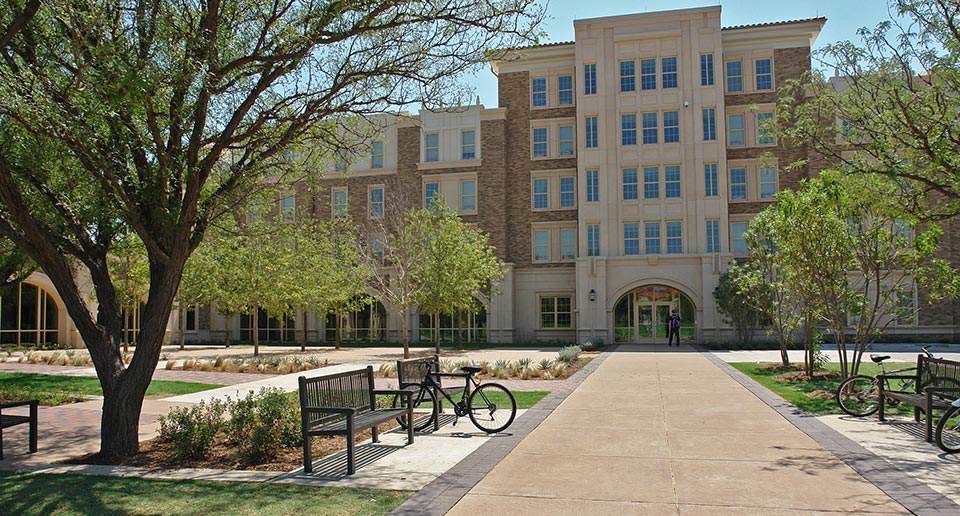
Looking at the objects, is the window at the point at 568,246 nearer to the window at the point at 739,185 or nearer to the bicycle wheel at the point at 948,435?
the window at the point at 739,185

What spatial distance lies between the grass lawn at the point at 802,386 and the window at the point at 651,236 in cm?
1544

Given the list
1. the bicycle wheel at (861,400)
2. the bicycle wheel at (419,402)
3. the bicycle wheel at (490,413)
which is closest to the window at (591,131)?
the bicycle wheel at (861,400)

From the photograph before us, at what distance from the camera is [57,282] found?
28.2ft

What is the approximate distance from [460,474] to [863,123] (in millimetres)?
8224

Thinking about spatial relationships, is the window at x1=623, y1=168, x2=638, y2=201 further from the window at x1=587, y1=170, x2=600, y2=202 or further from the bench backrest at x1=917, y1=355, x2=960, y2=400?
the bench backrest at x1=917, y1=355, x2=960, y2=400

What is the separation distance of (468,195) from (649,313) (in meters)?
11.4

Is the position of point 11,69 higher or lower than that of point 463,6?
lower

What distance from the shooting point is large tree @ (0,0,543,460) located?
7.96m

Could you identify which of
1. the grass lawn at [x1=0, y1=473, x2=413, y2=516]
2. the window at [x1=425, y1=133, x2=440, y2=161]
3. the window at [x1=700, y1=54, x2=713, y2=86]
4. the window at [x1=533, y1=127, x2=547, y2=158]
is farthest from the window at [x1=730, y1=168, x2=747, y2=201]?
the grass lawn at [x1=0, y1=473, x2=413, y2=516]

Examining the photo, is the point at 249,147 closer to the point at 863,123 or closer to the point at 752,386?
the point at 863,123

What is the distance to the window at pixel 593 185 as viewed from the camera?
126 ft

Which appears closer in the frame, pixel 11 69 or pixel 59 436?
pixel 11 69

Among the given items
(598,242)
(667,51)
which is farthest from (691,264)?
(667,51)

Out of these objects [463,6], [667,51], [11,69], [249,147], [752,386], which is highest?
[667,51]
